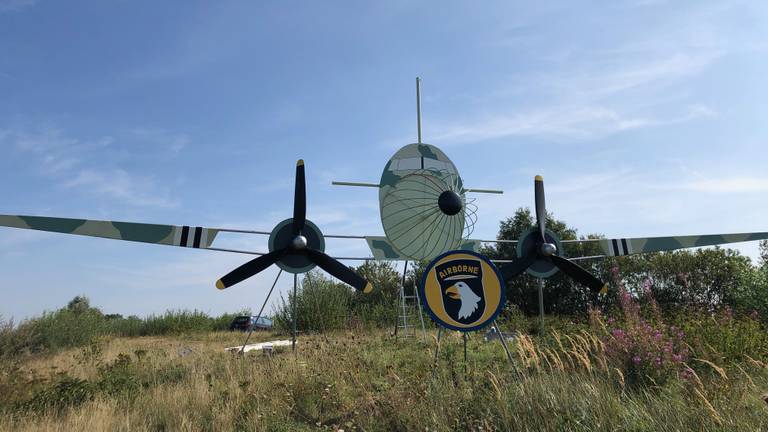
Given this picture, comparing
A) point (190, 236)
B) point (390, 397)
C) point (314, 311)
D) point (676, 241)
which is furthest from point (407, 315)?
point (390, 397)

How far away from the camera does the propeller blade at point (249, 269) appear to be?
1037 cm

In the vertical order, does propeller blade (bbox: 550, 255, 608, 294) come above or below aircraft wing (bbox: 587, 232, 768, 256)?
below

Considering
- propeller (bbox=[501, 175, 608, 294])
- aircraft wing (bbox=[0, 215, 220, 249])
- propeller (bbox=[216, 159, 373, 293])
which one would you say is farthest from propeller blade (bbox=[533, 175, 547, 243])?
aircraft wing (bbox=[0, 215, 220, 249])

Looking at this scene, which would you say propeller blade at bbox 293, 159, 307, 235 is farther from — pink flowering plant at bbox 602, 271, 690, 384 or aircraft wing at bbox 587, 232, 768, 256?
aircraft wing at bbox 587, 232, 768, 256

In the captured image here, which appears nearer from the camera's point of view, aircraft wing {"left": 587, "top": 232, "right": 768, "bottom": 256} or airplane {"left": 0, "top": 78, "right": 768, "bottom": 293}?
airplane {"left": 0, "top": 78, "right": 768, "bottom": 293}

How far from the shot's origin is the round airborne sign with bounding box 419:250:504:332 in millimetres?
7371

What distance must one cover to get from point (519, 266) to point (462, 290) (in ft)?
17.4

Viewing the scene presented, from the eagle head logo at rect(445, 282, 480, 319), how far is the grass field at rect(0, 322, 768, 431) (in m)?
0.86

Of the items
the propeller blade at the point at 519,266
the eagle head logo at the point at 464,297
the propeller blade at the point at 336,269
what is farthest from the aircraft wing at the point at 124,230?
the propeller blade at the point at 519,266

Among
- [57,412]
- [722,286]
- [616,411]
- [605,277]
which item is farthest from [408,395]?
[722,286]

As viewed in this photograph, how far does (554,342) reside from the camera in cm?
1106

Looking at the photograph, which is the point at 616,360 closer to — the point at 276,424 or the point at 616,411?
the point at 616,411

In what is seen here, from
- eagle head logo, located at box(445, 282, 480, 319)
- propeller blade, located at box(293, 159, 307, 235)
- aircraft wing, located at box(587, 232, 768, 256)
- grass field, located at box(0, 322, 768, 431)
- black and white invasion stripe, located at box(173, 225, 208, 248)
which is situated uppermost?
propeller blade, located at box(293, 159, 307, 235)

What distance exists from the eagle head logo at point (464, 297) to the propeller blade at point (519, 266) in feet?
15.7
